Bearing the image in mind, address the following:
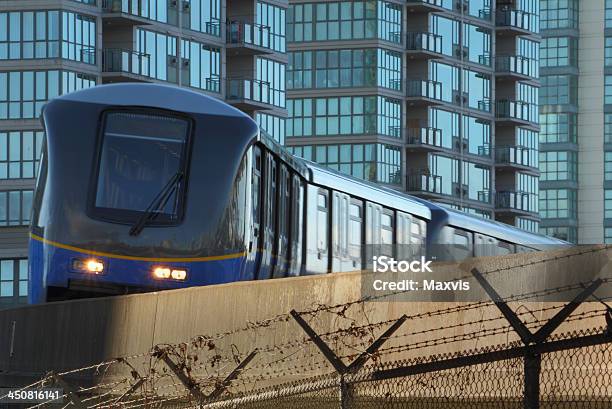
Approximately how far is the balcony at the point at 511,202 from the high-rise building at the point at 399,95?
59 millimetres

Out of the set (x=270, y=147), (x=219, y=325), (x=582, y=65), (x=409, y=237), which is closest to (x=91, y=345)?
(x=219, y=325)

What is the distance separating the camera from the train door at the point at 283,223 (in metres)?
28.2

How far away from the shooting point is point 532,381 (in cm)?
898

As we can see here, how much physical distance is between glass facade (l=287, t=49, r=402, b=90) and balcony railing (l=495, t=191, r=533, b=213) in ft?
36.2

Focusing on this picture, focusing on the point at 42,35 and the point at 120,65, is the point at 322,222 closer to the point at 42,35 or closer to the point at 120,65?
the point at 42,35

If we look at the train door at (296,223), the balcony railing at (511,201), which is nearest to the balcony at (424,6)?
the balcony railing at (511,201)

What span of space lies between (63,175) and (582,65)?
12390 cm

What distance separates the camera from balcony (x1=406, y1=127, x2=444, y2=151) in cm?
10400

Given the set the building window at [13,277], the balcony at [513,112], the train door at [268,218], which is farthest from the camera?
the balcony at [513,112]

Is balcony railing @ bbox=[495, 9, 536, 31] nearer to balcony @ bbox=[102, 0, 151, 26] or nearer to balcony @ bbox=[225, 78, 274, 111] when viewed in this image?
balcony @ bbox=[225, 78, 274, 111]

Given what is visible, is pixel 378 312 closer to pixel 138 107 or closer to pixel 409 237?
pixel 138 107

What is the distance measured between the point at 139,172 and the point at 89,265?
4.65 feet

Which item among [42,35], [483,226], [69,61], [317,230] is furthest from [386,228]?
[42,35]

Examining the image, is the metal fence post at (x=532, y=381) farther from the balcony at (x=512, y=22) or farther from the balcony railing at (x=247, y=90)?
the balcony at (x=512, y=22)
